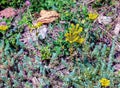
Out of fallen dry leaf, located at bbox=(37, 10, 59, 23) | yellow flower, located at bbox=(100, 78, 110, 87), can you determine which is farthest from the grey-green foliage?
fallen dry leaf, located at bbox=(37, 10, 59, 23)

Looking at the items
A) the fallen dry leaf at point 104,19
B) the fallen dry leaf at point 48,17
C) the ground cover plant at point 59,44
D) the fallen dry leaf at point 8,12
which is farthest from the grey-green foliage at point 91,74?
the fallen dry leaf at point 8,12

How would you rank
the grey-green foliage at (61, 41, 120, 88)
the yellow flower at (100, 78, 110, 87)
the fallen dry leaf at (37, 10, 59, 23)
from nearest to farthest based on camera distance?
the yellow flower at (100, 78, 110, 87), the grey-green foliage at (61, 41, 120, 88), the fallen dry leaf at (37, 10, 59, 23)

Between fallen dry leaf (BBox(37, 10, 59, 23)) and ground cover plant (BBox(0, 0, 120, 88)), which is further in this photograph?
fallen dry leaf (BBox(37, 10, 59, 23))

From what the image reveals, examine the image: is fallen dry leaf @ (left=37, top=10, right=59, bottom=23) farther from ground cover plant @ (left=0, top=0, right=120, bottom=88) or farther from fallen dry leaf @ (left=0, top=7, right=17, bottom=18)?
fallen dry leaf @ (left=0, top=7, right=17, bottom=18)

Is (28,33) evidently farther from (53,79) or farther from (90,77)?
(90,77)

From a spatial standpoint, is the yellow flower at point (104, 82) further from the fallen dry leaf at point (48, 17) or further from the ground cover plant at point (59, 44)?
the fallen dry leaf at point (48, 17)

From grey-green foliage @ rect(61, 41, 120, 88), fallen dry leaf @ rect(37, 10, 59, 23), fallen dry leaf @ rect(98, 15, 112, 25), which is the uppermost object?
fallen dry leaf @ rect(37, 10, 59, 23)

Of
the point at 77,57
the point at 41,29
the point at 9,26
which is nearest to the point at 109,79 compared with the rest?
the point at 77,57

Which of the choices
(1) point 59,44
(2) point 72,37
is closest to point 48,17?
(1) point 59,44
